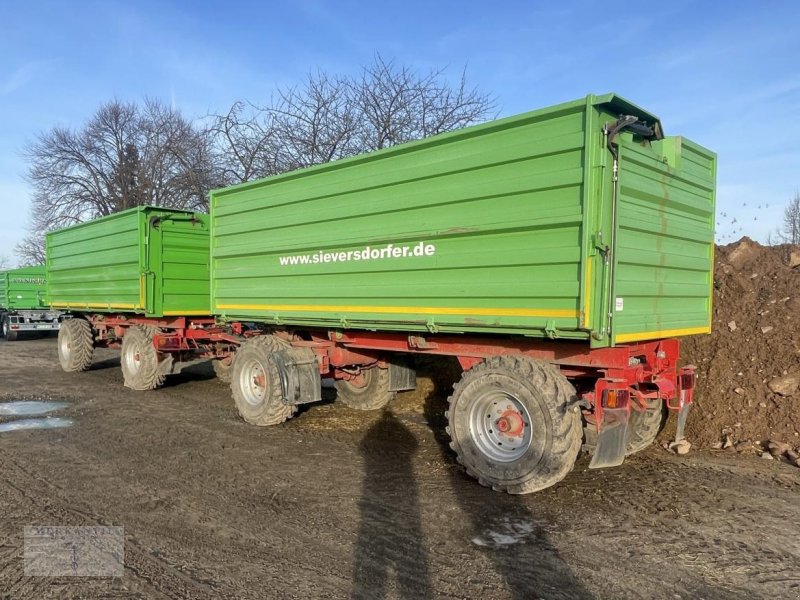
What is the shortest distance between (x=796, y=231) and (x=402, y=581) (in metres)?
28.0

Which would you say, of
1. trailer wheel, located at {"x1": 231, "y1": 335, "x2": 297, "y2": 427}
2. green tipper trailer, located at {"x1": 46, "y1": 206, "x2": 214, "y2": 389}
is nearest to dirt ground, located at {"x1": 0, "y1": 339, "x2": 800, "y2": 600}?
trailer wheel, located at {"x1": 231, "y1": 335, "x2": 297, "y2": 427}

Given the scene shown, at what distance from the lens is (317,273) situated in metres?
6.83

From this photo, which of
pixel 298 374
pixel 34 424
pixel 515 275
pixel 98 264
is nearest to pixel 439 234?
pixel 515 275

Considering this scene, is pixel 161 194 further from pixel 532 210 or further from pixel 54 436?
pixel 532 210

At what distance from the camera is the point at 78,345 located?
12.3 meters

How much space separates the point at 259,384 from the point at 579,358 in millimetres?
4330

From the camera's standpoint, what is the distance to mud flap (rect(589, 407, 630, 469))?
4.86 metres

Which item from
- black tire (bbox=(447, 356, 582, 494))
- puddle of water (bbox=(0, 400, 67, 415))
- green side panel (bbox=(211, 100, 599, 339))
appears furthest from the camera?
puddle of water (bbox=(0, 400, 67, 415))

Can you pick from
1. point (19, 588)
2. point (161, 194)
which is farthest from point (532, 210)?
point (161, 194)

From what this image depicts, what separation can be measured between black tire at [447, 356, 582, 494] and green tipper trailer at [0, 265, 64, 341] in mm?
18776

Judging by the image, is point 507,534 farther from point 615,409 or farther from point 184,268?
point 184,268

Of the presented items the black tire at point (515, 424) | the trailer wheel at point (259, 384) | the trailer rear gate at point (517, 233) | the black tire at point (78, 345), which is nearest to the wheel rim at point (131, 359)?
the black tire at point (78, 345)
